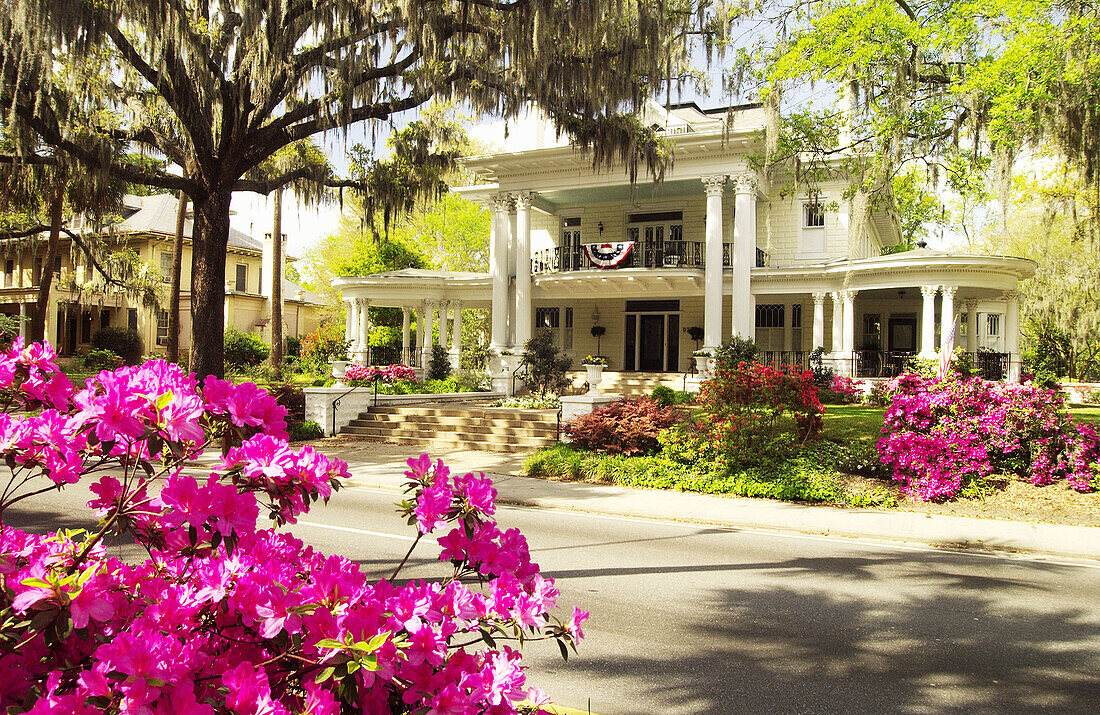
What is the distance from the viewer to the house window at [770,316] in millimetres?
27875

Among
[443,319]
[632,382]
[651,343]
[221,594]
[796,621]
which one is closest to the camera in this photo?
[221,594]

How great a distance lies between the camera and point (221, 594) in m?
1.96

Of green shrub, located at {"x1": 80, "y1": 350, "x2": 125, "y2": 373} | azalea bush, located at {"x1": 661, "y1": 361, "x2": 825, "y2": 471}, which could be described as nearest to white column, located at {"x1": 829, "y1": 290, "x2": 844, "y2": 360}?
azalea bush, located at {"x1": 661, "y1": 361, "x2": 825, "y2": 471}

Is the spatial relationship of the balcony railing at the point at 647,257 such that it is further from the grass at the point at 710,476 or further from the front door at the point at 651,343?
the grass at the point at 710,476

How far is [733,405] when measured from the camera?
13.6 m

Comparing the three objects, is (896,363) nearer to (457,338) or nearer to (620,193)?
(620,193)

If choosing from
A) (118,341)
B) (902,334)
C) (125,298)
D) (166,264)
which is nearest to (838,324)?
(902,334)

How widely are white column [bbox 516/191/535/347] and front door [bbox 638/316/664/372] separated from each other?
5441 mm

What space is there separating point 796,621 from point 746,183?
19.7 metres

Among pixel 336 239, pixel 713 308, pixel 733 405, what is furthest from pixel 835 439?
pixel 336 239

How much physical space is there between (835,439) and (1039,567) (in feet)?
19.0

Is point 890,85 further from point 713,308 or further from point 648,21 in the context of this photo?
point 713,308

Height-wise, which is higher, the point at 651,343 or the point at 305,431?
the point at 651,343

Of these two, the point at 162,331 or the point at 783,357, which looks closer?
the point at 783,357
